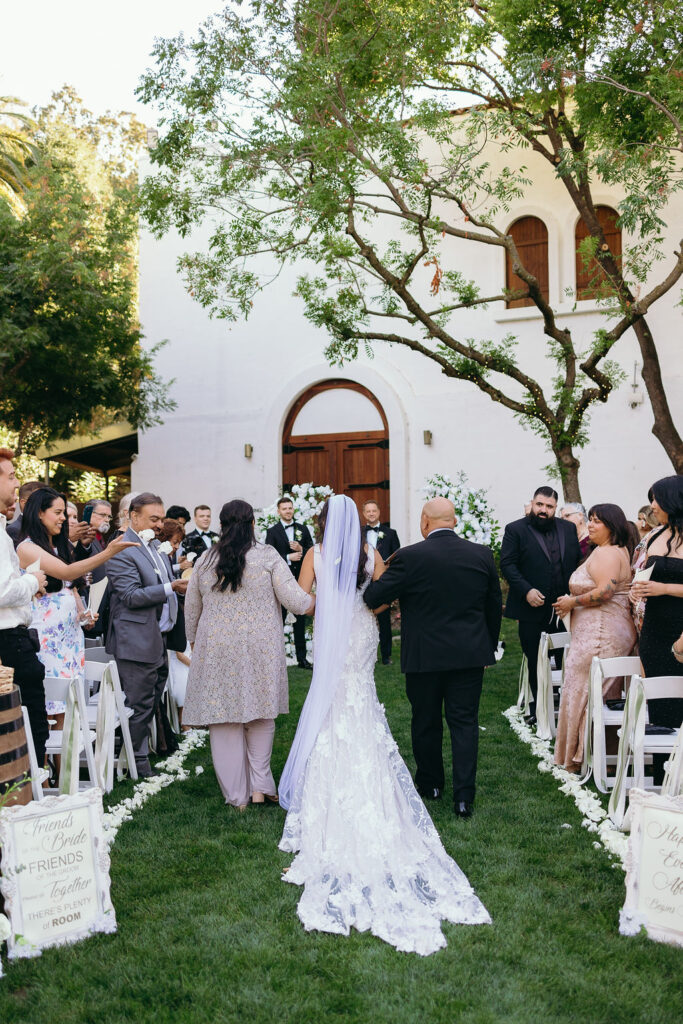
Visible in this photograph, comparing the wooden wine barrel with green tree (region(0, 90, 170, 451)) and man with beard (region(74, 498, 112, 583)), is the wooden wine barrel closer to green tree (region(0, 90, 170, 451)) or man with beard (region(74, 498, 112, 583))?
man with beard (region(74, 498, 112, 583))

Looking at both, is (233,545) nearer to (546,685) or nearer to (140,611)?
(140,611)

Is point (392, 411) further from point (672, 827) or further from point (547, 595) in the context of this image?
point (672, 827)

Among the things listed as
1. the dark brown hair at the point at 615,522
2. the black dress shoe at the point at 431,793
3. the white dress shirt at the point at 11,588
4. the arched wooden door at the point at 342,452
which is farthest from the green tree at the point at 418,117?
the white dress shirt at the point at 11,588

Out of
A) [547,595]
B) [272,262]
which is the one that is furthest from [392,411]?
[547,595]

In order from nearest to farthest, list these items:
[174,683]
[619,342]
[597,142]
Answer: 1. [174,683]
2. [597,142]
3. [619,342]

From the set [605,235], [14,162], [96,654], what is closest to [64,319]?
[14,162]

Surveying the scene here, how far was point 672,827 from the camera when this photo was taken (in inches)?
156

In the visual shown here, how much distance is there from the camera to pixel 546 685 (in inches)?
315

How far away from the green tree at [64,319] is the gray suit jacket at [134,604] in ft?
27.5

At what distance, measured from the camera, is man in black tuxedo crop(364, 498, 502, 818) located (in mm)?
5949

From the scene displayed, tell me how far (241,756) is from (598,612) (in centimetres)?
262

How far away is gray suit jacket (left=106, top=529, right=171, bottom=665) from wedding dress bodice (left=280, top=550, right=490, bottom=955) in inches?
62.4

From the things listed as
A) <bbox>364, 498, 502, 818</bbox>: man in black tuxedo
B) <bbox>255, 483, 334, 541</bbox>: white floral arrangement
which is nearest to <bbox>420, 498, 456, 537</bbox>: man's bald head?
<bbox>364, 498, 502, 818</bbox>: man in black tuxedo

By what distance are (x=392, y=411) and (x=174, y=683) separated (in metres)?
8.47
